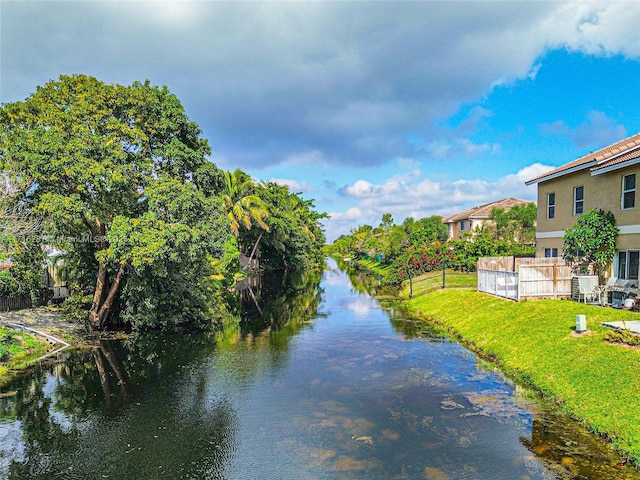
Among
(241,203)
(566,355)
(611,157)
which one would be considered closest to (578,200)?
(611,157)

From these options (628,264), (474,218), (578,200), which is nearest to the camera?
(628,264)

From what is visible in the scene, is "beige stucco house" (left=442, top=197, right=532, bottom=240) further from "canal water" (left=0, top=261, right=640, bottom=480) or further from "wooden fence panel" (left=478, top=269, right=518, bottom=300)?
"canal water" (left=0, top=261, right=640, bottom=480)

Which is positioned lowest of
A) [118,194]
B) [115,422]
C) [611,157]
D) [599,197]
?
[115,422]

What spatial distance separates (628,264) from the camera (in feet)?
58.6

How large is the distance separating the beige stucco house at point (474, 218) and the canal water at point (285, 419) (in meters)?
40.2

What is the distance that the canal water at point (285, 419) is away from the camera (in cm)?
847

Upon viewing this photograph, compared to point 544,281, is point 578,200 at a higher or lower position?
higher

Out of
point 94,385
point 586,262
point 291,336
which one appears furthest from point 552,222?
point 94,385

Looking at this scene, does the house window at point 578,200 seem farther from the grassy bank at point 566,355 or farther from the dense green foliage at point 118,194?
the dense green foliage at point 118,194

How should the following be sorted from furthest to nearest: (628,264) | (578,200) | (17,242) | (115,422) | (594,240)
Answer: (578,200) → (594,240) → (628,264) → (17,242) → (115,422)

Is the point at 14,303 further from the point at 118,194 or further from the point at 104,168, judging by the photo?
the point at 104,168

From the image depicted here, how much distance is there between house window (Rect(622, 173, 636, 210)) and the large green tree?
18.0m

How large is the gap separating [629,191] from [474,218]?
3797 centimetres

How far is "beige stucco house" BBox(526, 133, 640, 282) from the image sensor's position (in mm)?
17609
